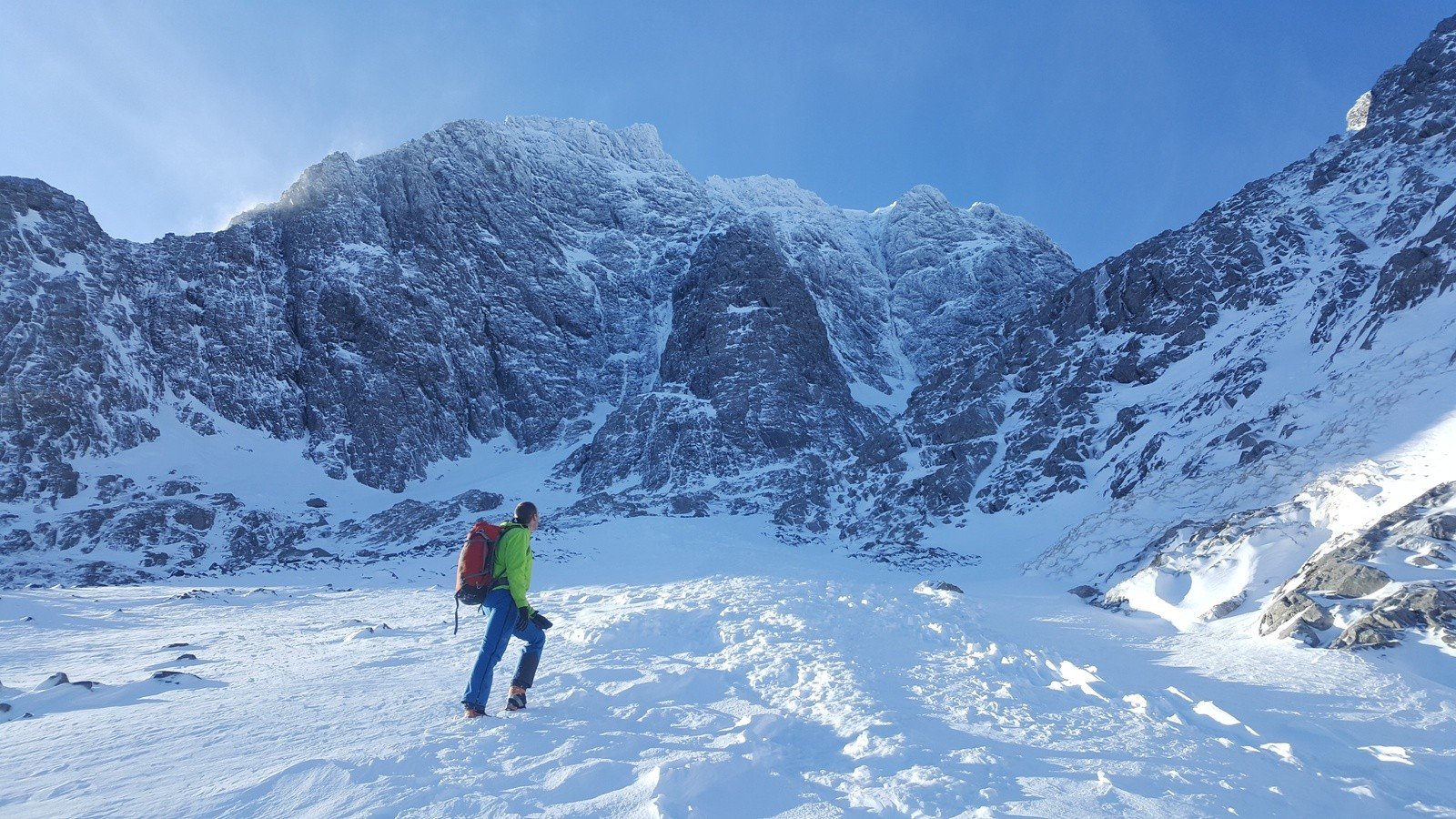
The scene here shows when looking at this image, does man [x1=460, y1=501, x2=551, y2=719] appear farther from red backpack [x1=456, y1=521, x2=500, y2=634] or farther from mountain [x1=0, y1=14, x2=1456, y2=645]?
mountain [x1=0, y1=14, x2=1456, y2=645]

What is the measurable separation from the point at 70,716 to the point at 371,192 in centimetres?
8608

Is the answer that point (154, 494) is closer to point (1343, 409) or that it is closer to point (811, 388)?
point (811, 388)

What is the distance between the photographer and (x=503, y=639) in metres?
6.52

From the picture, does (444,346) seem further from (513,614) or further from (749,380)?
(513,614)

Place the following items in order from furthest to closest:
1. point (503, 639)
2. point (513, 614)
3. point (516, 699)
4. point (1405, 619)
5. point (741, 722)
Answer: point (1405, 619), point (513, 614), point (503, 639), point (516, 699), point (741, 722)

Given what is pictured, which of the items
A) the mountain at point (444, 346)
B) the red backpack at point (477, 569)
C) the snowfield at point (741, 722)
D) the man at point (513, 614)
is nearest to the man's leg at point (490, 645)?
the man at point (513, 614)

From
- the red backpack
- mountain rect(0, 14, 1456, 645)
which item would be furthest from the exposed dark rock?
the red backpack

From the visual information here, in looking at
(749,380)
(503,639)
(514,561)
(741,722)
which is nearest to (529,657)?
(503,639)

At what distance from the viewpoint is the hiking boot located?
6277 millimetres

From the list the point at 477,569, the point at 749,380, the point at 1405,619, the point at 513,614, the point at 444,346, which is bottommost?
the point at 1405,619

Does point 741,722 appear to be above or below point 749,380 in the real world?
below

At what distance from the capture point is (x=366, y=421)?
213 feet

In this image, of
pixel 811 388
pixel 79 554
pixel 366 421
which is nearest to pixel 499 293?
pixel 366 421

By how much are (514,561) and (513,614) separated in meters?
0.49
